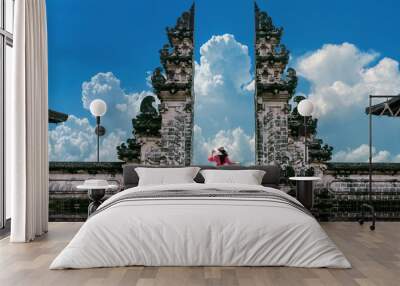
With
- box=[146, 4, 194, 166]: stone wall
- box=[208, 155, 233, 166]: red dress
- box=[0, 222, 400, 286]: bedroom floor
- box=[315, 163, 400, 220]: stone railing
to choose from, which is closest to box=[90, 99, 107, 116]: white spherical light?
box=[146, 4, 194, 166]: stone wall

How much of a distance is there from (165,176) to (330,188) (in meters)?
2.60

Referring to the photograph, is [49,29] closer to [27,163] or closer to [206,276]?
[27,163]

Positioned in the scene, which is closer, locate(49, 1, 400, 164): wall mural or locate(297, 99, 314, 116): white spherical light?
locate(297, 99, 314, 116): white spherical light

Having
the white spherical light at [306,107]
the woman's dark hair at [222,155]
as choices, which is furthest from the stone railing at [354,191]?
the woman's dark hair at [222,155]

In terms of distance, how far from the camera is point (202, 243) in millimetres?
3873

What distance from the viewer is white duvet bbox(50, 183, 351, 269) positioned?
12.6 feet

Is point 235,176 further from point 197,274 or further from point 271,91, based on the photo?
point 197,274

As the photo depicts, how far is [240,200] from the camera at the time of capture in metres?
4.34

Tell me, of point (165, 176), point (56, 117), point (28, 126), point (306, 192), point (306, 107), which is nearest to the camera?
point (28, 126)

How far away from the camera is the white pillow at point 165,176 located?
5945mm

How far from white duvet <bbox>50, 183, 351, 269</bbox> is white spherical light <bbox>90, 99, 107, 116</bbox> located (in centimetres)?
293

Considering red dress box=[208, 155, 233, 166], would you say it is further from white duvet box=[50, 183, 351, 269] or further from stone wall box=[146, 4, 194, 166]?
white duvet box=[50, 183, 351, 269]

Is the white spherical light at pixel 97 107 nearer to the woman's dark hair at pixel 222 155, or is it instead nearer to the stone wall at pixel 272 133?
the woman's dark hair at pixel 222 155

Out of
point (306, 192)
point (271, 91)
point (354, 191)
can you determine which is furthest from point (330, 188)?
point (271, 91)
